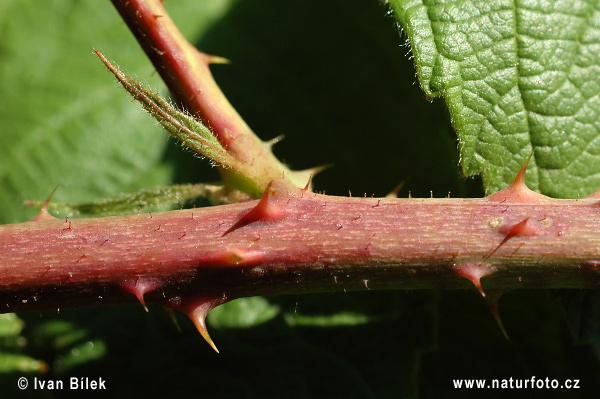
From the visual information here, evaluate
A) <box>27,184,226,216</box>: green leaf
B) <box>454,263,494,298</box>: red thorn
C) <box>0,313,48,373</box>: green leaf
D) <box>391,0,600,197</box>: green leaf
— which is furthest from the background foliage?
<box>454,263,494,298</box>: red thorn

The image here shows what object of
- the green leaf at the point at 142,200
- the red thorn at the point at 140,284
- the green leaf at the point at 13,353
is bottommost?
the green leaf at the point at 13,353

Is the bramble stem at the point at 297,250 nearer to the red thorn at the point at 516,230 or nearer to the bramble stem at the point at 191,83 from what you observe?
the red thorn at the point at 516,230

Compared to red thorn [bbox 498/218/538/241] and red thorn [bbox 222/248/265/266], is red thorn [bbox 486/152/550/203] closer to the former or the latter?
red thorn [bbox 498/218/538/241]

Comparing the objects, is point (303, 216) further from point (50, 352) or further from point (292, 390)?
point (50, 352)

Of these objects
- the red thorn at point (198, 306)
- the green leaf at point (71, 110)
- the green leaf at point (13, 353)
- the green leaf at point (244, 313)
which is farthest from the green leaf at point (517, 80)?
the green leaf at point (13, 353)

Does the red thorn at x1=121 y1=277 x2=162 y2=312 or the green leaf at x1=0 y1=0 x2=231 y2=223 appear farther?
the green leaf at x1=0 y1=0 x2=231 y2=223

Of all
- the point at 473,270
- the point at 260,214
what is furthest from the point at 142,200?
the point at 473,270

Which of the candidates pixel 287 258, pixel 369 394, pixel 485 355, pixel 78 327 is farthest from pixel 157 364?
pixel 485 355
